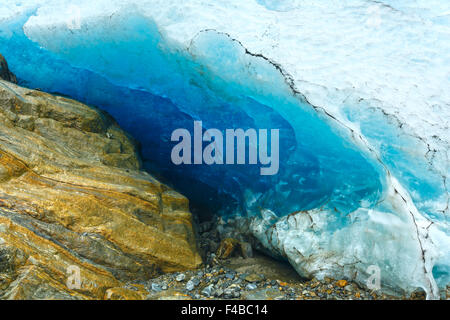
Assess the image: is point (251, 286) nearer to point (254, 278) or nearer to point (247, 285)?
point (247, 285)

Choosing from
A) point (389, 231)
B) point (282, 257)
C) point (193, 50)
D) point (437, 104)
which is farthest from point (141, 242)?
point (437, 104)

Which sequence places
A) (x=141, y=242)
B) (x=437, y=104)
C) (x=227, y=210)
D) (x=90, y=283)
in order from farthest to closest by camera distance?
(x=227, y=210), (x=141, y=242), (x=437, y=104), (x=90, y=283)

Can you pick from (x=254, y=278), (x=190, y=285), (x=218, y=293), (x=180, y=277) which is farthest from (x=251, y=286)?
(x=180, y=277)

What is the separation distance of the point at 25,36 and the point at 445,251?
16.9ft

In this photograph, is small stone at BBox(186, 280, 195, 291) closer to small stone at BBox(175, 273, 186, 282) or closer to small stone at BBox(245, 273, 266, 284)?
small stone at BBox(175, 273, 186, 282)

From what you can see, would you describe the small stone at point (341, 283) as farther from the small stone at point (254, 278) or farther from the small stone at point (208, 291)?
the small stone at point (208, 291)

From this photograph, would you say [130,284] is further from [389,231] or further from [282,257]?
[389,231]

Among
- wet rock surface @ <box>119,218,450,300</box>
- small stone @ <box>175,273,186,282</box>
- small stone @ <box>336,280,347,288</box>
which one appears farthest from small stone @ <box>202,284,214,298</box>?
small stone @ <box>336,280,347,288</box>

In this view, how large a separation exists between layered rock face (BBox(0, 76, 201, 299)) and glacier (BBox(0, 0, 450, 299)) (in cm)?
83

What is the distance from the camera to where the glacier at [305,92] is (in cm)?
317

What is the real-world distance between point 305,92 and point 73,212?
252cm

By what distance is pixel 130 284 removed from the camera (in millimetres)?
3154

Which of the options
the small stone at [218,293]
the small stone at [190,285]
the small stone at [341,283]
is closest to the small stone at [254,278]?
the small stone at [218,293]

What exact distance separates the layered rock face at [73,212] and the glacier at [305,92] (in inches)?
32.8
